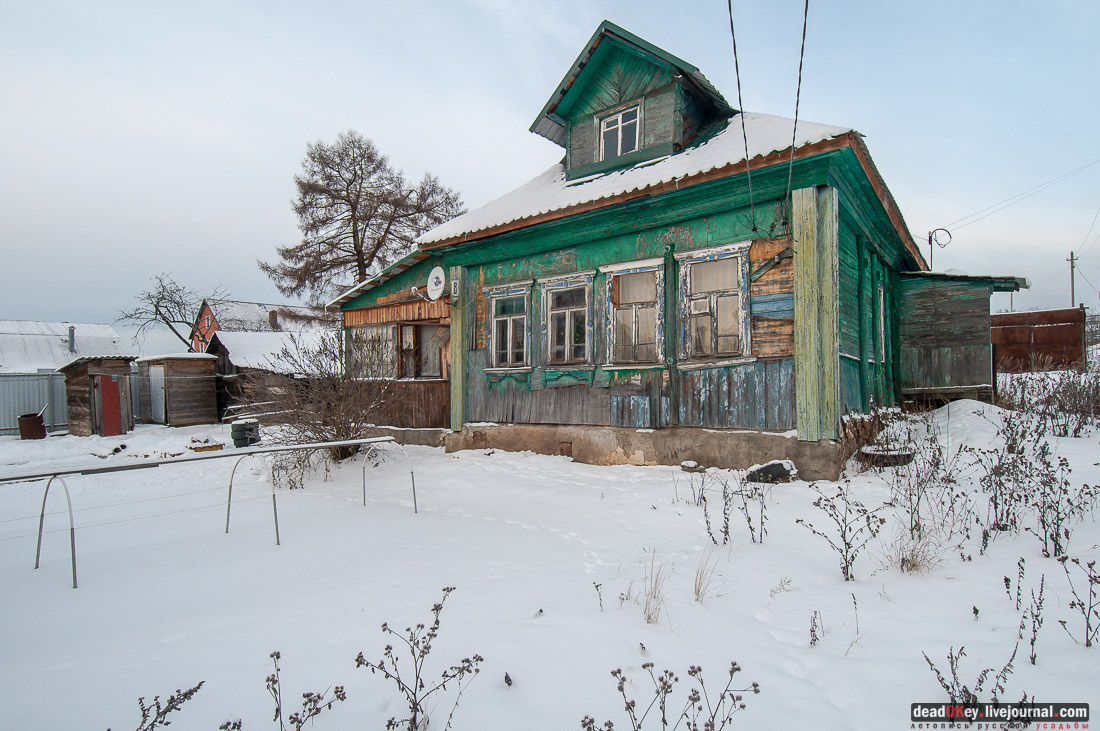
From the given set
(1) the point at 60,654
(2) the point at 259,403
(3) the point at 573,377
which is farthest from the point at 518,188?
(1) the point at 60,654

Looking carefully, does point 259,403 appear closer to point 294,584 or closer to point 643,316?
point 294,584

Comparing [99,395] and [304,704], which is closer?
[304,704]

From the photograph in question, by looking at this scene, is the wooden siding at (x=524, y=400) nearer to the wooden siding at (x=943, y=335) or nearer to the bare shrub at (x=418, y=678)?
the bare shrub at (x=418, y=678)

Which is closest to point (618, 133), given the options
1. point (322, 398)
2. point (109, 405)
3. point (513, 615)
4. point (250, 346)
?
point (322, 398)

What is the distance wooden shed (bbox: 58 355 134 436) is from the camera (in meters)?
15.6

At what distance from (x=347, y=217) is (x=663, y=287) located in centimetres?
1878

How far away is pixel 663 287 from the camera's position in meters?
7.56

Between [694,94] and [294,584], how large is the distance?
28.7 ft

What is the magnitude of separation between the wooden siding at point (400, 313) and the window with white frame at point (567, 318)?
252cm

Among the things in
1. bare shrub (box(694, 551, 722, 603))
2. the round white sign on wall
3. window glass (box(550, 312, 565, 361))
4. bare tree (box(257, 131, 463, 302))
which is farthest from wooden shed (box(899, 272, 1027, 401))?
bare tree (box(257, 131, 463, 302))

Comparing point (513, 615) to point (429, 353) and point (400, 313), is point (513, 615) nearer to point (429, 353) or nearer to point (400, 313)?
point (429, 353)

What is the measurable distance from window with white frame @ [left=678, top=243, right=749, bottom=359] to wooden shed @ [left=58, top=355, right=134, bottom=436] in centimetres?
1709

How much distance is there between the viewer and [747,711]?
7.22 ft

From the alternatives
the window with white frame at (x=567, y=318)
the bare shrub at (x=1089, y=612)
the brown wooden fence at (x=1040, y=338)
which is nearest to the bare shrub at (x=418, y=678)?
the bare shrub at (x=1089, y=612)
